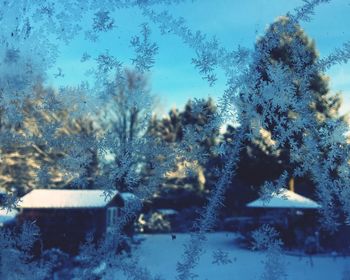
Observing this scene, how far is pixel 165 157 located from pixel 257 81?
0.78 metres

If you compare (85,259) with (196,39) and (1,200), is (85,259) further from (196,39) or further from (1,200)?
(196,39)

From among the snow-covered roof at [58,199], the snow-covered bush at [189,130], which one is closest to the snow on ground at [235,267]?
the snow-covered bush at [189,130]

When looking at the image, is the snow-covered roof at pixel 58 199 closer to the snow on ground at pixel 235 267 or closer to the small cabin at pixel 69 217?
the small cabin at pixel 69 217

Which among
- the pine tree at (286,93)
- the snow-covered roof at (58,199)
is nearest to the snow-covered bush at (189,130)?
the pine tree at (286,93)

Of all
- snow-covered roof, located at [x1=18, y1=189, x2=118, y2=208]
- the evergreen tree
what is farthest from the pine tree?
snow-covered roof, located at [x1=18, y1=189, x2=118, y2=208]

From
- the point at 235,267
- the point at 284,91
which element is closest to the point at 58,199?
the point at 235,267

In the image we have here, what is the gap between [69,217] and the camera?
4746 millimetres

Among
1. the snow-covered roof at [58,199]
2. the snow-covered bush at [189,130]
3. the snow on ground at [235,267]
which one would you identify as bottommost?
the snow on ground at [235,267]

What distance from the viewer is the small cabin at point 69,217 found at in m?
3.05

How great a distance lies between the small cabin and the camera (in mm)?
3053

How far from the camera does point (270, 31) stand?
2398 millimetres

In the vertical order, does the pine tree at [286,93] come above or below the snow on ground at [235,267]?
above

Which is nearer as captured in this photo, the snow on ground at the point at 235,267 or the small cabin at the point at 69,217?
the snow on ground at the point at 235,267

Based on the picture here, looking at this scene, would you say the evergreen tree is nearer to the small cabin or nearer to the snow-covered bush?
the snow-covered bush
